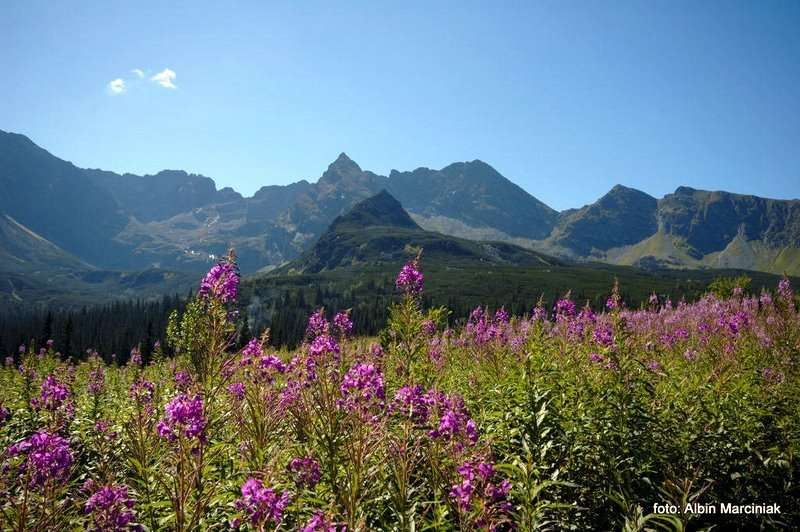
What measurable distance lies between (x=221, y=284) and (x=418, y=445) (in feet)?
9.50

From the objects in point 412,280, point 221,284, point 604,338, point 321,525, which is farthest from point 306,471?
point 604,338

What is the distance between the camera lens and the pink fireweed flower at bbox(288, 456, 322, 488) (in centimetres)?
459

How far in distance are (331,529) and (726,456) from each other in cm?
580

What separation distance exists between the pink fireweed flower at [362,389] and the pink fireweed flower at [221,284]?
170 centimetres

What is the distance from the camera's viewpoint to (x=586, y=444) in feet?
18.9

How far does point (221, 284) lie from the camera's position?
508cm

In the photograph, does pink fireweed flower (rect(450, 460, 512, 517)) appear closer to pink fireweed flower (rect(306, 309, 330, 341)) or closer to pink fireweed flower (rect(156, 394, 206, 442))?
pink fireweed flower (rect(156, 394, 206, 442))

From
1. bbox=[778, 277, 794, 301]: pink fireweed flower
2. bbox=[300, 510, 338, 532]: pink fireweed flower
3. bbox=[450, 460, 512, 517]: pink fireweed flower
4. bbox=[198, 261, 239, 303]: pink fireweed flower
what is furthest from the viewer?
bbox=[778, 277, 794, 301]: pink fireweed flower

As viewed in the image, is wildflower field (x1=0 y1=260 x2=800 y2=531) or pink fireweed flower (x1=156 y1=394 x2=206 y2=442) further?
pink fireweed flower (x1=156 y1=394 x2=206 y2=442)

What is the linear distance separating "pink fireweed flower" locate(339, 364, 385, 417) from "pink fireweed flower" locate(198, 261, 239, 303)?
1.70m

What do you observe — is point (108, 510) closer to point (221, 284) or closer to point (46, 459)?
point (46, 459)

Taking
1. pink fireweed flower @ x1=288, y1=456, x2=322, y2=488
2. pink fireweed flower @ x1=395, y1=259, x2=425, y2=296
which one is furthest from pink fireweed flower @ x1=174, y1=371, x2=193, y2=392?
pink fireweed flower @ x1=395, y1=259, x2=425, y2=296

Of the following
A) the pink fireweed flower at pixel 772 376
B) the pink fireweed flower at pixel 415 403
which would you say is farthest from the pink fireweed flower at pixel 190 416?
the pink fireweed flower at pixel 772 376

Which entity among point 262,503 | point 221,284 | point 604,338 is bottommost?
point 262,503
